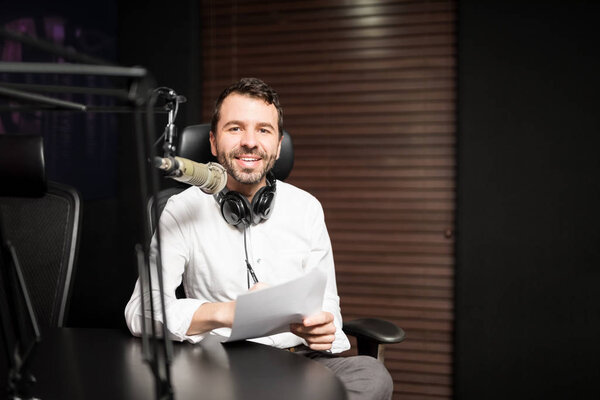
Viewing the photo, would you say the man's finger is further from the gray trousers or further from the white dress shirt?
the white dress shirt

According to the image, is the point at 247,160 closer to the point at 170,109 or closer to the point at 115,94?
the point at 170,109

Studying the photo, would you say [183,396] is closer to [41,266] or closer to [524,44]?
[41,266]

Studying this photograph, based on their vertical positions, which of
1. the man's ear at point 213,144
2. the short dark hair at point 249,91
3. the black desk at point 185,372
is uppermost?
the short dark hair at point 249,91

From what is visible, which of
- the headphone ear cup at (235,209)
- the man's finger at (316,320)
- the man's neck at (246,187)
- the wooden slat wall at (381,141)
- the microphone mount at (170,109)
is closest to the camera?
the microphone mount at (170,109)

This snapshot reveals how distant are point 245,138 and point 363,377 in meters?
0.77

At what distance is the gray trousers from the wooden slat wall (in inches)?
50.8

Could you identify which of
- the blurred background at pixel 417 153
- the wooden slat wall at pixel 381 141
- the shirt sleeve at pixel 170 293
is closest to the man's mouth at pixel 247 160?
the shirt sleeve at pixel 170 293

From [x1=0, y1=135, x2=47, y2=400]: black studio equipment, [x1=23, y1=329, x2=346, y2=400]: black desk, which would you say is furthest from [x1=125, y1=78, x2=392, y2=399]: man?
[x1=0, y1=135, x2=47, y2=400]: black studio equipment

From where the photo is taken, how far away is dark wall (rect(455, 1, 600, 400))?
232 centimetres

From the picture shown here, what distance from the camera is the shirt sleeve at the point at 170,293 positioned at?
1.19 metres

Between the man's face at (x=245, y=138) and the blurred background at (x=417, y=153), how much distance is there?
103cm

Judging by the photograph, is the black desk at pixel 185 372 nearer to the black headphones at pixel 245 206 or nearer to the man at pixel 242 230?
the man at pixel 242 230

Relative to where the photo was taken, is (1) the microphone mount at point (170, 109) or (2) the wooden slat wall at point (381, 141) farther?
(2) the wooden slat wall at point (381, 141)

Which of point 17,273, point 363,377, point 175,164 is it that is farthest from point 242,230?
point 17,273
